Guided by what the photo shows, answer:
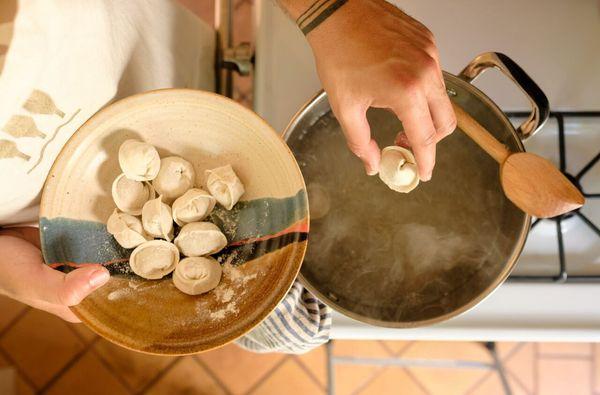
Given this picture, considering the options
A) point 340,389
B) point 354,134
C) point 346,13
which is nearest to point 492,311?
point 354,134

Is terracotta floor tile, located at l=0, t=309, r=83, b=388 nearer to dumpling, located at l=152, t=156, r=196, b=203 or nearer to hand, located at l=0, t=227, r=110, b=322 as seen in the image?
hand, located at l=0, t=227, r=110, b=322

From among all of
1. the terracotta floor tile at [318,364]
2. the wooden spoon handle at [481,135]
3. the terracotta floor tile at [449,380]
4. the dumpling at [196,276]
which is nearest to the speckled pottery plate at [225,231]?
the dumpling at [196,276]

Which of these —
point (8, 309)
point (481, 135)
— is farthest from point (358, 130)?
point (8, 309)

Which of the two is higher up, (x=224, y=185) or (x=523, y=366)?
(x=523, y=366)

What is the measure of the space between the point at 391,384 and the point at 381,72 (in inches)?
41.2

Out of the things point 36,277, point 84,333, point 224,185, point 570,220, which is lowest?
point 84,333

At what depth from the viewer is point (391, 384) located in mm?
1342

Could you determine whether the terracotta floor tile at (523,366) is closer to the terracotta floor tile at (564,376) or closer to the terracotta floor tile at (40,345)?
the terracotta floor tile at (564,376)

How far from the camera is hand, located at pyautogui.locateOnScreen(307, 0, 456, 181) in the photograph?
54cm

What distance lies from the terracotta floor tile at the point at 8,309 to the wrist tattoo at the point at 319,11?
1.24 metres

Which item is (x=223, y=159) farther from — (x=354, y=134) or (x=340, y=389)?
(x=340, y=389)

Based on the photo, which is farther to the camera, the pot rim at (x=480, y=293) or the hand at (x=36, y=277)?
the pot rim at (x=480, y=293)

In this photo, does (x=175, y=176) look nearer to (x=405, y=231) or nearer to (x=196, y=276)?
(x=196, y=276)

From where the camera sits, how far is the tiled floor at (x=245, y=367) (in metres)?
1.33
